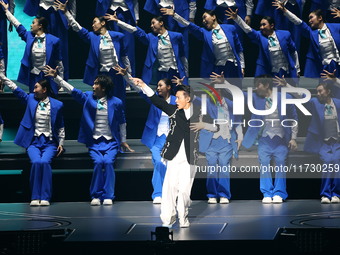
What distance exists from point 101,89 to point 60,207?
1.30m

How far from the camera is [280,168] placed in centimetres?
992

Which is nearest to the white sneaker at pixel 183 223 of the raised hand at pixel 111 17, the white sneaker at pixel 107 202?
the white sneaker at pixel 107 202

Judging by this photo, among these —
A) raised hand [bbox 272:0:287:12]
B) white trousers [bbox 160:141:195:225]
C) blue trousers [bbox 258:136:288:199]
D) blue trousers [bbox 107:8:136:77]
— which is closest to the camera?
white trousers [bbox 160:141:195:225]

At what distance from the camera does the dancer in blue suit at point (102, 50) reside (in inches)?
429

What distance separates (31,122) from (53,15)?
1584 millimetres

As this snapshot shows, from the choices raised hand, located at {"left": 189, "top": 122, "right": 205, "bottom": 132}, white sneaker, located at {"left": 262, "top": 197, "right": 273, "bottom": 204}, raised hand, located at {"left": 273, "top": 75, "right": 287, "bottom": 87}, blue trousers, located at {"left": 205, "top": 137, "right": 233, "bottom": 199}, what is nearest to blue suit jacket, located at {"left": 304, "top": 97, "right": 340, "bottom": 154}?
raised hand, located at {"left": 273, "top": 75, "right": 287, "bottom": 87}

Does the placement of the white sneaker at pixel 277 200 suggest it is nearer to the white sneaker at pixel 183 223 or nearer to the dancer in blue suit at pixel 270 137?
the dancer in blue suit at pixel 270 137

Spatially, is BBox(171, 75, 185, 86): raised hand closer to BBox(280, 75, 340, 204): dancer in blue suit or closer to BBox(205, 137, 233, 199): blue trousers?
BBox(205, 137, 233, 199): blue trousers

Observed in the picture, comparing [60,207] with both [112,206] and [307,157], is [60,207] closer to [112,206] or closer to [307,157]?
[112,206]

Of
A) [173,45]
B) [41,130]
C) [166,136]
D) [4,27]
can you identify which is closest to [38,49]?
[4,27]

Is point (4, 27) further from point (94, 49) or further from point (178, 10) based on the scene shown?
point (178, 10)

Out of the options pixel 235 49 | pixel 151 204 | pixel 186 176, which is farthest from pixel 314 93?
pixel 186 176

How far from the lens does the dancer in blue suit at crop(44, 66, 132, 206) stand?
33.1 ft

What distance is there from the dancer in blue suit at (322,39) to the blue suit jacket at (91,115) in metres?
2.33
